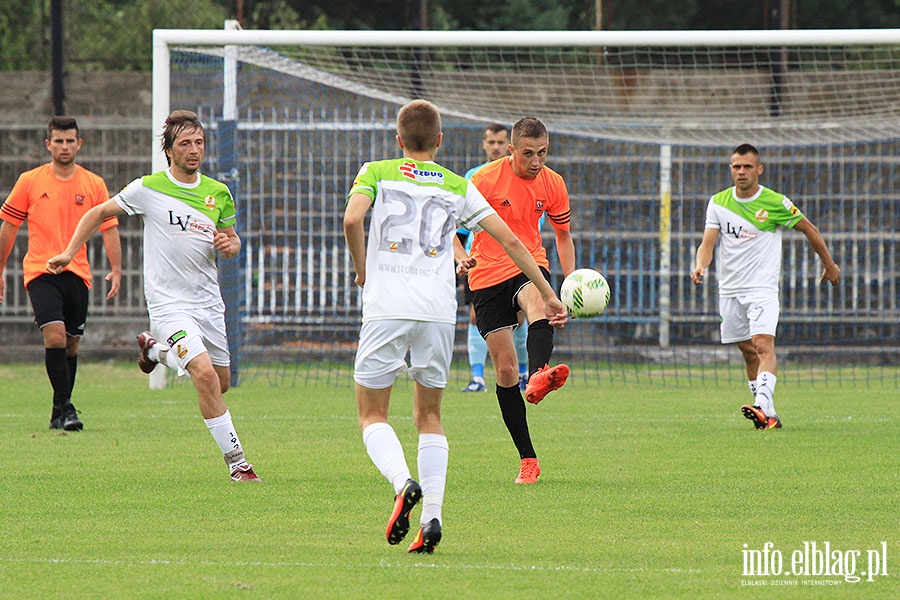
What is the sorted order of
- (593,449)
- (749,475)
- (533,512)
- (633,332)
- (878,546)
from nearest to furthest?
(878,546), (533,512), (749,475), (593,449), (633,332)

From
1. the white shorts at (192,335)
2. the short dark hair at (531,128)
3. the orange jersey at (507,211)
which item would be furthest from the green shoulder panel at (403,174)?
the white shorts at (192,335)

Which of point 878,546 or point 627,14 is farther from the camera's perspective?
point 627,14

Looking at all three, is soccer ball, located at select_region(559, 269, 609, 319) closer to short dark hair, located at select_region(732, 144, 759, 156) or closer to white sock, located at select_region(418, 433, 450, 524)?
white sock, located at select_region(418, 433, 450, 524)

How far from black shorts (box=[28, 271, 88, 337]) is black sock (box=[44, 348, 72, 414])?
0.78 ft

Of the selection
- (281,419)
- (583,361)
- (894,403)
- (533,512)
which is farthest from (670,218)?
(533,512)

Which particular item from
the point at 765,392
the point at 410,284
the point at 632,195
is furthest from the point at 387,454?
the point at 632,195

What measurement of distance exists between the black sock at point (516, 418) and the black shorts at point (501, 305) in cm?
38

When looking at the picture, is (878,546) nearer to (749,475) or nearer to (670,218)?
(749,475)

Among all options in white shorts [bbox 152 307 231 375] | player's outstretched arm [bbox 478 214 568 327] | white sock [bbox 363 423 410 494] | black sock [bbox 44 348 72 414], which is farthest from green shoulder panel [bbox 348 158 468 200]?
black sock [bbox 44 348 72 414]

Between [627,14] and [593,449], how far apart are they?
19801 mm

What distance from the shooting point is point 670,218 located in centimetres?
1759

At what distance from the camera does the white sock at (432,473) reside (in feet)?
17.1

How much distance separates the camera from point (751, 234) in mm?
10320

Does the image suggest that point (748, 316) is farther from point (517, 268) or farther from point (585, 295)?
→ point (585, 295)
